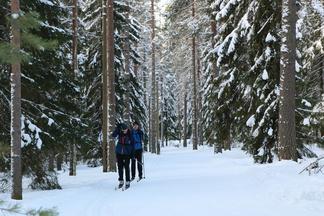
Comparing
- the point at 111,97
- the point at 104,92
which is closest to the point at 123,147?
the point at 111,97

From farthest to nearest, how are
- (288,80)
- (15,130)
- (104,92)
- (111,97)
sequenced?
(104,92)
(111,97)
(288,80)
(15,130)

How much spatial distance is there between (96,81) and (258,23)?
37.5ft

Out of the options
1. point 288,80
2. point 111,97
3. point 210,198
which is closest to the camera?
point 210,198

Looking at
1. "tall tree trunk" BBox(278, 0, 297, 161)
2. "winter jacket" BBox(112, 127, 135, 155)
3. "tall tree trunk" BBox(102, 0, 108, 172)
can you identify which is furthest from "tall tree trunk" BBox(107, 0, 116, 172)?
"tall tree trunk" BBox(278, 0, 297, 161)

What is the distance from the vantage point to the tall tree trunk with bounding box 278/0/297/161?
991 cm

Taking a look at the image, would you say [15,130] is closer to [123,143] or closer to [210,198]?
[123,143]

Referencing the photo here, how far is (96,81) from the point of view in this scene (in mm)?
19906

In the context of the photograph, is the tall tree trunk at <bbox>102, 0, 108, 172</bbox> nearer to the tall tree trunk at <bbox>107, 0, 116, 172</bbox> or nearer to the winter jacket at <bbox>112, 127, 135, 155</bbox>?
the tall tree trunk at <bbox>107, 0, 116, 172</bbox>

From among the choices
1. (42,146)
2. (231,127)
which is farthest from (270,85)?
(42,146)

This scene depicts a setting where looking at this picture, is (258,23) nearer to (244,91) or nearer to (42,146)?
(244,91)

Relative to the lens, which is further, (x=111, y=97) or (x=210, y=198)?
(x=111, y=97)

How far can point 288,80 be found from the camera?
996 centimetres

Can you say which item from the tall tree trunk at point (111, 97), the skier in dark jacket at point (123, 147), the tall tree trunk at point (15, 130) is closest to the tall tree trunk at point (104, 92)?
the tall tree trunk at point (111, 97)

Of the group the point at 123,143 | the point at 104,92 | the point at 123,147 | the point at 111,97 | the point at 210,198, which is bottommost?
the point at 210,198
